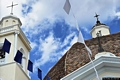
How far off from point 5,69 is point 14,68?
67 centimetres

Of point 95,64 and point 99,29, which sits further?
point 99,29

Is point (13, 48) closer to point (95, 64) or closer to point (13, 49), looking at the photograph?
point (13, 49)

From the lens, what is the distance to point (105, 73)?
38.5ft

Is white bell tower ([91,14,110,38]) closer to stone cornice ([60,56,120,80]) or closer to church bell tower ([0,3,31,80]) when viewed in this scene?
church bell tower ([0,3,31,80])

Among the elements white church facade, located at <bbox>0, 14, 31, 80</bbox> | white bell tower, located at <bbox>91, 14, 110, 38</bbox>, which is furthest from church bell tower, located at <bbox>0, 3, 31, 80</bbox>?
white bell tower, located at <bbox>91, 14, 110, 38</bbox>

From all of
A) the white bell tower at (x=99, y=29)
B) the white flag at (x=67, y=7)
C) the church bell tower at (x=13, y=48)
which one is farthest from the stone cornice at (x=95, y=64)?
the white bell tower at (x=99, y=29)

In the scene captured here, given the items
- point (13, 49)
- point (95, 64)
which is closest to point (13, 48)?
point (13, 49)

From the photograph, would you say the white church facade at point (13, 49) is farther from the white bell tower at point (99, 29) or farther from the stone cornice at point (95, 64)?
the stone cornice at point (95, 64)

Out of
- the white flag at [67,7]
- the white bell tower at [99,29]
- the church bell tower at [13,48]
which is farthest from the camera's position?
the white bell tower at [99,29]

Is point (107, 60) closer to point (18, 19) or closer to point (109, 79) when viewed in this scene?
point (109, 79)

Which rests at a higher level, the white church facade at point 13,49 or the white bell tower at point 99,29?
the white bell tower at point 99,29

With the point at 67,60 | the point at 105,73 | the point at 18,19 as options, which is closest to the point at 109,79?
the point at 105,73

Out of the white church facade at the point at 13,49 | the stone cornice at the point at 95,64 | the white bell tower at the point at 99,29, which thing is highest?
the white bell tower at the point at 99,29

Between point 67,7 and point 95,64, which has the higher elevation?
point 67,7
